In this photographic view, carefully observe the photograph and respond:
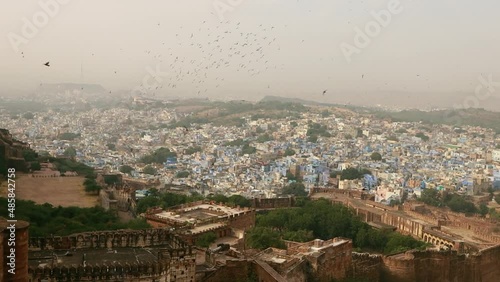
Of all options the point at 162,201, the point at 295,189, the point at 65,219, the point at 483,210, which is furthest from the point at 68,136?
the point at 65,219

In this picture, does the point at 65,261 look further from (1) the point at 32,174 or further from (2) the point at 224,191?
(2) the point at 224,191

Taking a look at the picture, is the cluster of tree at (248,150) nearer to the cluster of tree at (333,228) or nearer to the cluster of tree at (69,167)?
the cluster of tree at (69,167)

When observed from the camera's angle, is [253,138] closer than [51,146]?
No

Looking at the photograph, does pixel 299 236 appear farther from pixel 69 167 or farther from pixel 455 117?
pixel 455 117

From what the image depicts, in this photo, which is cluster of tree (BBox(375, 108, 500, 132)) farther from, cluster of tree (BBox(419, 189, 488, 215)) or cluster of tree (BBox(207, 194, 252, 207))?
cluster of tree (BBox(207, 194, 252, 207))

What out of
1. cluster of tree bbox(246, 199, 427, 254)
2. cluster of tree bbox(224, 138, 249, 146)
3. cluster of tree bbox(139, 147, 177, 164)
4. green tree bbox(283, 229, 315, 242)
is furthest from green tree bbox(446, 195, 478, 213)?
cluster of tree bbox(224, 138, 249, 146)

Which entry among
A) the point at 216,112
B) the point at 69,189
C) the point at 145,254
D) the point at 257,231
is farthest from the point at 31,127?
the point at 145,254
